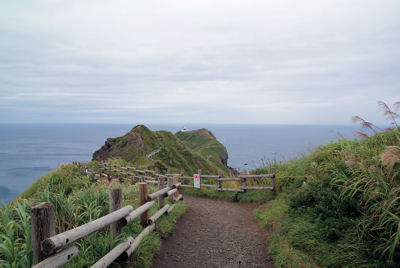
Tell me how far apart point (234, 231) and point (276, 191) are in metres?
3.57

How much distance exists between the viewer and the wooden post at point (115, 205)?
14.4 feet

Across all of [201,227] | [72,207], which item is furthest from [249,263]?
[72,207]

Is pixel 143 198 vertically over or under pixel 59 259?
under

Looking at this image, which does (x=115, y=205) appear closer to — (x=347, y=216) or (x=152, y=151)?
(x=347, y=216)

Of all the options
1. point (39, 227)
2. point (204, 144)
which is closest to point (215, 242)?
point (39, 227)

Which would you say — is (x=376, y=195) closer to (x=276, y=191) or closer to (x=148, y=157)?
(x=276, y=191)

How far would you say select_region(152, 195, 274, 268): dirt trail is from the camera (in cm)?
526

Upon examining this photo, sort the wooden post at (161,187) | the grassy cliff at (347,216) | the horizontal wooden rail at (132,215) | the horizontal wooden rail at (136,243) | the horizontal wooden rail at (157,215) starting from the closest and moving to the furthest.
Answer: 1. the grassy cliff at (347,216)
2. the horizontal wooden rail at (136,243)
3. the horizontal wooden rail at (132,215)
4. the horizontal wooden rail at (157,215)
5. the wooden post at (161,187)

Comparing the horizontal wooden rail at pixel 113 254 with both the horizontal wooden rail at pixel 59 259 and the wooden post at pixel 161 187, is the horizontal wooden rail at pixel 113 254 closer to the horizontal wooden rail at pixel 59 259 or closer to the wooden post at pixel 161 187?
the horizontal wooden rail at pixel 59 259

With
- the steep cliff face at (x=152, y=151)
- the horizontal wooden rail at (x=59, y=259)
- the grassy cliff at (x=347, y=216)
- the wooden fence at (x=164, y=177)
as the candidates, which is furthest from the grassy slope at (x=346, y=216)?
the steep cliff face at (x=152, y=151)

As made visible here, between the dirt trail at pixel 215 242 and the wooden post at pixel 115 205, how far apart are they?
1.22 meters

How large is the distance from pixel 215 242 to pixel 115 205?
3.16 m

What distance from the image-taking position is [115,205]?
441cm

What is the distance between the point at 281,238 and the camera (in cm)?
562
